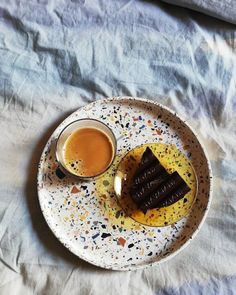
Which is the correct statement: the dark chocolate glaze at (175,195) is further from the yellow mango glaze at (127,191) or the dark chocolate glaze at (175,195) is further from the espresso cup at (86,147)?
the espresso cup at (86,147)

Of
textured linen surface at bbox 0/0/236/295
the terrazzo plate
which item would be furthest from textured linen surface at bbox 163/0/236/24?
the terrazzo plate

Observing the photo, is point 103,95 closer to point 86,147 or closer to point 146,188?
point 86,147

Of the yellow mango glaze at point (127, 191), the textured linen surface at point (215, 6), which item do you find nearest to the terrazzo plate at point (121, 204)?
the yellow mango glaze at point (127, 191)

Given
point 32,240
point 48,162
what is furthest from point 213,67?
point 32,240

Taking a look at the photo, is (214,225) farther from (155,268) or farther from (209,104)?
(209,104)

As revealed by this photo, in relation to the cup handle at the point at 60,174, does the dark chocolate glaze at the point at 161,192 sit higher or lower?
higher

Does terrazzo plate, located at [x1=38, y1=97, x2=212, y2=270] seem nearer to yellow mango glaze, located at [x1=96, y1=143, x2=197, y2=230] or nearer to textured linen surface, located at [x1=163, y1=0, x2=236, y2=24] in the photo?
yellow mango glaze, located at [x1=96, y1=143, x2=197, y2=230]

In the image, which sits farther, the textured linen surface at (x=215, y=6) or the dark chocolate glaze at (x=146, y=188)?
the textured linen surface at (x=215, y=6)
